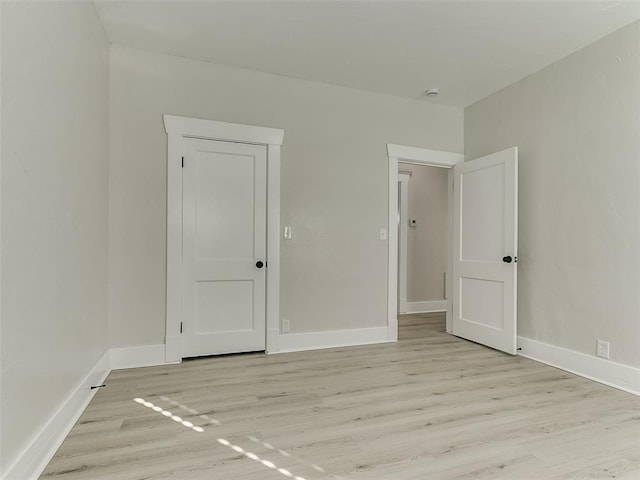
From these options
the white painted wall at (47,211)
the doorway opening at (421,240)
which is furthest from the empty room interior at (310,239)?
the doorway opening at (421,240)

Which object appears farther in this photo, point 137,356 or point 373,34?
point 137,356

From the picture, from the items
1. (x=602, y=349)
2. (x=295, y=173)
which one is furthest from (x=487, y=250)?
(x=295, y=173)

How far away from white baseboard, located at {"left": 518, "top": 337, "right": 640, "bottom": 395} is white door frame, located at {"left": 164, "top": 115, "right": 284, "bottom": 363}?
2.40m

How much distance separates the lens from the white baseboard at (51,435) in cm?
143

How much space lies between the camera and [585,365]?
9.23 feet

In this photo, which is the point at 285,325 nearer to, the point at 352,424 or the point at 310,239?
the point at 310,239

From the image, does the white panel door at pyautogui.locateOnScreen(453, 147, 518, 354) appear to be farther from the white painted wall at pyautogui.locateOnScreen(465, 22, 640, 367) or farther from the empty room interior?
the white painted wall at pyautogui.locateOnScreen(465, 22, 640, 367)

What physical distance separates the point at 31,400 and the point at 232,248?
189 centimetres

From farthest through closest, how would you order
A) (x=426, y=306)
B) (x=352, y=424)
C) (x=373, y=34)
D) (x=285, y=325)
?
(x=426, y=306) < (x=285, y=325) < (x=373, y=34) < (x=352, y=424)

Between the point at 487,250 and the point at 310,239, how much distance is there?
1.83 meters

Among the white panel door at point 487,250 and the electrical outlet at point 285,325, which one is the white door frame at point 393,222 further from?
the electrical outlet at point 285,325

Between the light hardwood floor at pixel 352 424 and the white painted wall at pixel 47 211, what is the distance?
41cm

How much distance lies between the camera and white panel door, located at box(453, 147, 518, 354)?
10.8 ft

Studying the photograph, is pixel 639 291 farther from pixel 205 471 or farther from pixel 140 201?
pixel 140 201
